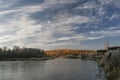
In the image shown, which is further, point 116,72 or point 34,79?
point 34,79

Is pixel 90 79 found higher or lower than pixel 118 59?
lower

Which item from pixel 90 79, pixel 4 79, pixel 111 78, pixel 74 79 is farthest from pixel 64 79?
pixel 4 79

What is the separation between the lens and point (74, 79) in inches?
2125

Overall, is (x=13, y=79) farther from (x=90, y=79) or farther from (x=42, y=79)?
(x=90, y=79)

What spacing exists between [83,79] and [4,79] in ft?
60.5

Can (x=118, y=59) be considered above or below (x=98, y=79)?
above

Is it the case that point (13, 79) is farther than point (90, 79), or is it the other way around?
point (13, 79)

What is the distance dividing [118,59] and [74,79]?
37.8 ft

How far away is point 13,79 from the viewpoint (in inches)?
2295

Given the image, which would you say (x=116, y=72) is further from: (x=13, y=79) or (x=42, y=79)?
(x=13, y=79)

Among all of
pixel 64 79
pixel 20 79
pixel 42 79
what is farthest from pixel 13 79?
pixel 64 79

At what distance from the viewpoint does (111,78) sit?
4784cm

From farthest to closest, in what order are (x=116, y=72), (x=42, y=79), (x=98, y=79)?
(x=42, y=79), (x=98, y=79), (x=116, y=72)

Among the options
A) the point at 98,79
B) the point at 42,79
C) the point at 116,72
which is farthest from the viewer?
the point at 42,79
